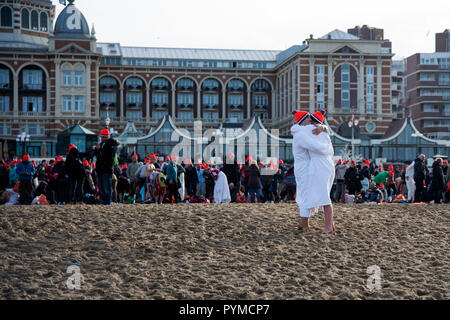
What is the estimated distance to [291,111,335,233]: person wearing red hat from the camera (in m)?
12.2

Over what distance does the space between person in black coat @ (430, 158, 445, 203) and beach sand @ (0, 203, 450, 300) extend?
8.76 meters

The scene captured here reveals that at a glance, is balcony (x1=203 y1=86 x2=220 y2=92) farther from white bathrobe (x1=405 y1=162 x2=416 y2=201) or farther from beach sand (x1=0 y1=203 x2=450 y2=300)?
beach sand (x1=0 y1=203 x2=450 y2=300)

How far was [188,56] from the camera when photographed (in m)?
103

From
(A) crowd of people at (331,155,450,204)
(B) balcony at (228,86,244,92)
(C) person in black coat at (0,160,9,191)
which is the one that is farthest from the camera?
(B) balcony at (228,86,244,92)

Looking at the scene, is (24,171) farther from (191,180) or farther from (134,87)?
(134,87)

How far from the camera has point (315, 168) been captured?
12305 mm

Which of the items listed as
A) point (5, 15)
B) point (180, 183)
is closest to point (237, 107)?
point (5, 15)

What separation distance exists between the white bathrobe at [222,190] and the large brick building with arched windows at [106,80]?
57.9 meters

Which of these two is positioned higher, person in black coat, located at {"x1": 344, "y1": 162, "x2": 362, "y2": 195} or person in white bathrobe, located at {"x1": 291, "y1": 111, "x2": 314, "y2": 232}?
person in white bathrobe, located at {"x1": 291, "y1": 111, "x2": 314, "y2": 232}

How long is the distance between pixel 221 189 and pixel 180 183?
139cm

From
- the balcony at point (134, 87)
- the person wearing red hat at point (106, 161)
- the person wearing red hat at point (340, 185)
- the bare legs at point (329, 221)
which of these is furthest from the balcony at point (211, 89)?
the bare legs at point (329, 221)
